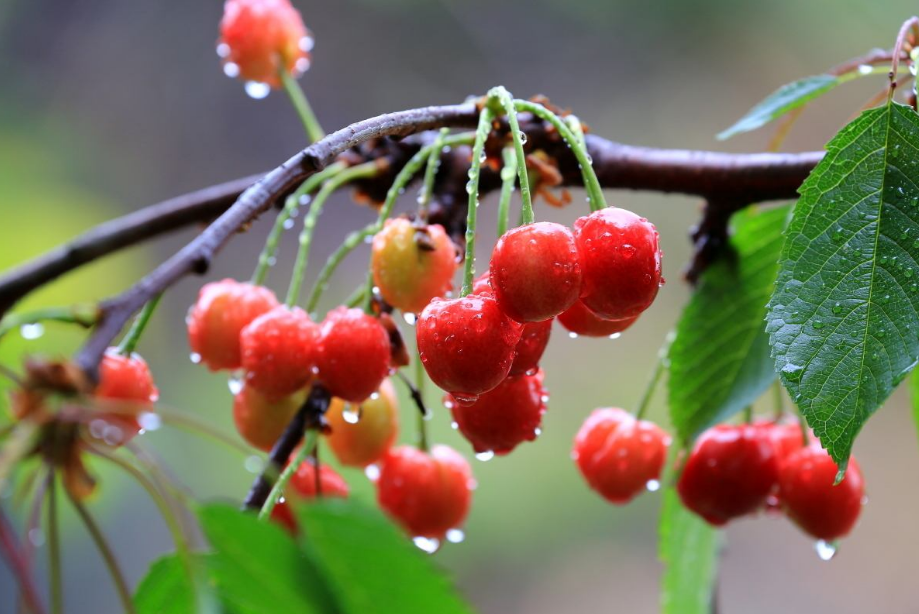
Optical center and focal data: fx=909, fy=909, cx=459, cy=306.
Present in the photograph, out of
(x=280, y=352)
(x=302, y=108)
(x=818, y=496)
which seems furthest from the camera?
(x=302, y=108)

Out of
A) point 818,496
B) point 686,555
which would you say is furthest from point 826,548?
point 686,555

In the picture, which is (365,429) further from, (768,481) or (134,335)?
(768,481)

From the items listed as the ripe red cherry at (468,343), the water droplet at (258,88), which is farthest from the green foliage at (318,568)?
the water droplet at (258,88)

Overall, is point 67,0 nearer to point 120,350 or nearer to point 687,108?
point 687,108

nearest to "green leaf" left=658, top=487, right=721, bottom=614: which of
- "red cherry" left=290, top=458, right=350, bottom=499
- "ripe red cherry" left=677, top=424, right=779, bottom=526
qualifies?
"ripe red cherry" left=677, top=424, right=779, bottom=526

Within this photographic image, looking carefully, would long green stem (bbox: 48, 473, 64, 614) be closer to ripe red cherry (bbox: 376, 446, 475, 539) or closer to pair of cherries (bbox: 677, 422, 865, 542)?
ripe red cherry (bbox: 376, 446, 475, 539)

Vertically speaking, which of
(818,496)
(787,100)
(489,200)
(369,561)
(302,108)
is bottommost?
(369,561)
